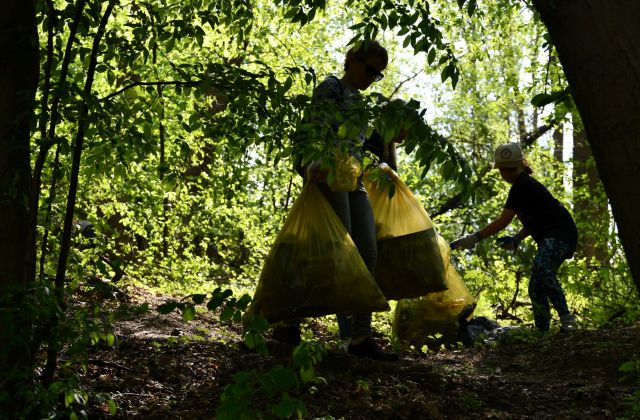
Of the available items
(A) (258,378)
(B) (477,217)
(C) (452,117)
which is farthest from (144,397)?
(C) (452,117)

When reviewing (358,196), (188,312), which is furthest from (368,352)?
(188,312)

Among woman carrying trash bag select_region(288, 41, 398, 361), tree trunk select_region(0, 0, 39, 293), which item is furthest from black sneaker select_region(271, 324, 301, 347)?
tree trunk select_region(0, 0, 39, 293)

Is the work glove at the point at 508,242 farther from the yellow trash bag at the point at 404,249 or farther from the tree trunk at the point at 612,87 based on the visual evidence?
the tree trunk at the point at 612,87

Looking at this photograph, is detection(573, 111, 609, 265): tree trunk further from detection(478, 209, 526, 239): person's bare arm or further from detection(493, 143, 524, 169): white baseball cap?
detection(478, 209, 526, 239): person's bare arm

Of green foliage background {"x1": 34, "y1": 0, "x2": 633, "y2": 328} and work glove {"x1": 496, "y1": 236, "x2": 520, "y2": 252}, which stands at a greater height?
green foliage background {"x1": 34, "y1": 0, "x2": 633, "y2": 328}

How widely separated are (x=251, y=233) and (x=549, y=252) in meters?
4.43

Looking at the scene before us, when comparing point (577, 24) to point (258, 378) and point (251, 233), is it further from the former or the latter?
point (251, 233)

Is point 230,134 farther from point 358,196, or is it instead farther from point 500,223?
point 500,223

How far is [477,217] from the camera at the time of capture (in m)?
10.5

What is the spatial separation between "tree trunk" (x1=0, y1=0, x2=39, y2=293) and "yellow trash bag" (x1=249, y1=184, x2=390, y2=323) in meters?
1.51

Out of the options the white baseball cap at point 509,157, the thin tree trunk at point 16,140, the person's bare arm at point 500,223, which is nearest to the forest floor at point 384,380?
the thin tree trunk at point 16,140

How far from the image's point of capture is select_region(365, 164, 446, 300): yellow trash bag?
4492mm

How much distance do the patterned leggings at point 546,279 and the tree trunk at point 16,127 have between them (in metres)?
3.83

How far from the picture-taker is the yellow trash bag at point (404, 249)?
4.49m
